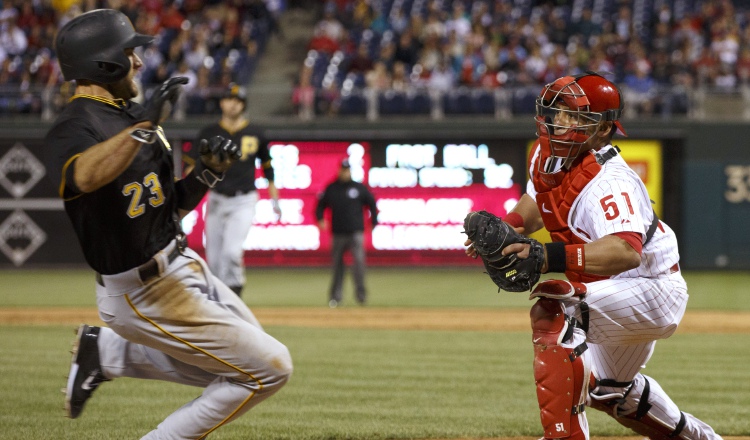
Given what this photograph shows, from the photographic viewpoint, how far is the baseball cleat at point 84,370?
4.23 m

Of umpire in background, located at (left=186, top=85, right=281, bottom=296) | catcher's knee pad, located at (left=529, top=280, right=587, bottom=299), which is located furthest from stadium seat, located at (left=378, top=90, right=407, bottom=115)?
catcher's knee pad, located at (left=529, top=280, right=587, bottom=299)

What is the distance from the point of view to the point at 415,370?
7992 mm

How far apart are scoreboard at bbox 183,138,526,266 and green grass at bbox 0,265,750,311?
0.54m

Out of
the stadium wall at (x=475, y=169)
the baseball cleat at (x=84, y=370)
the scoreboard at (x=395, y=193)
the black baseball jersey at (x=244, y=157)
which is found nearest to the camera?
the baseball cleat at (x=84, y=370)

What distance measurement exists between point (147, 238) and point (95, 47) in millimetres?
814

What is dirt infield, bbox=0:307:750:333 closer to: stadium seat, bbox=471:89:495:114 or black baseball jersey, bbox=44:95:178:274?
stadium seat, bbox=471:89:495:114

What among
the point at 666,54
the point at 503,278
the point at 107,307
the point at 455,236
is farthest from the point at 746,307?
the point at 107,307

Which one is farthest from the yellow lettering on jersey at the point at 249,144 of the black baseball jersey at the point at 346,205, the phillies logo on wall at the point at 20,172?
the phillies logo on wall at the point at 20,172

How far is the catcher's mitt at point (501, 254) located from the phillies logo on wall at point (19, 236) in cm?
1688

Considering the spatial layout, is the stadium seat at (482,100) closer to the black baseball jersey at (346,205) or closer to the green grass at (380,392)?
the black baseball jersey at (346,205)

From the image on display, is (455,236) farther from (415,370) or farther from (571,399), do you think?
(571,399)

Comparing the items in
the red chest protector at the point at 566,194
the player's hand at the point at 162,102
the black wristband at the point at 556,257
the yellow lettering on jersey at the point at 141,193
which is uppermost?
the player's hand at the point at 162,102

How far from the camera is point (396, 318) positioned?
12.1 metres

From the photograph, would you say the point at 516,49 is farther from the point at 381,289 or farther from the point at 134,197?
the point at 134,197
